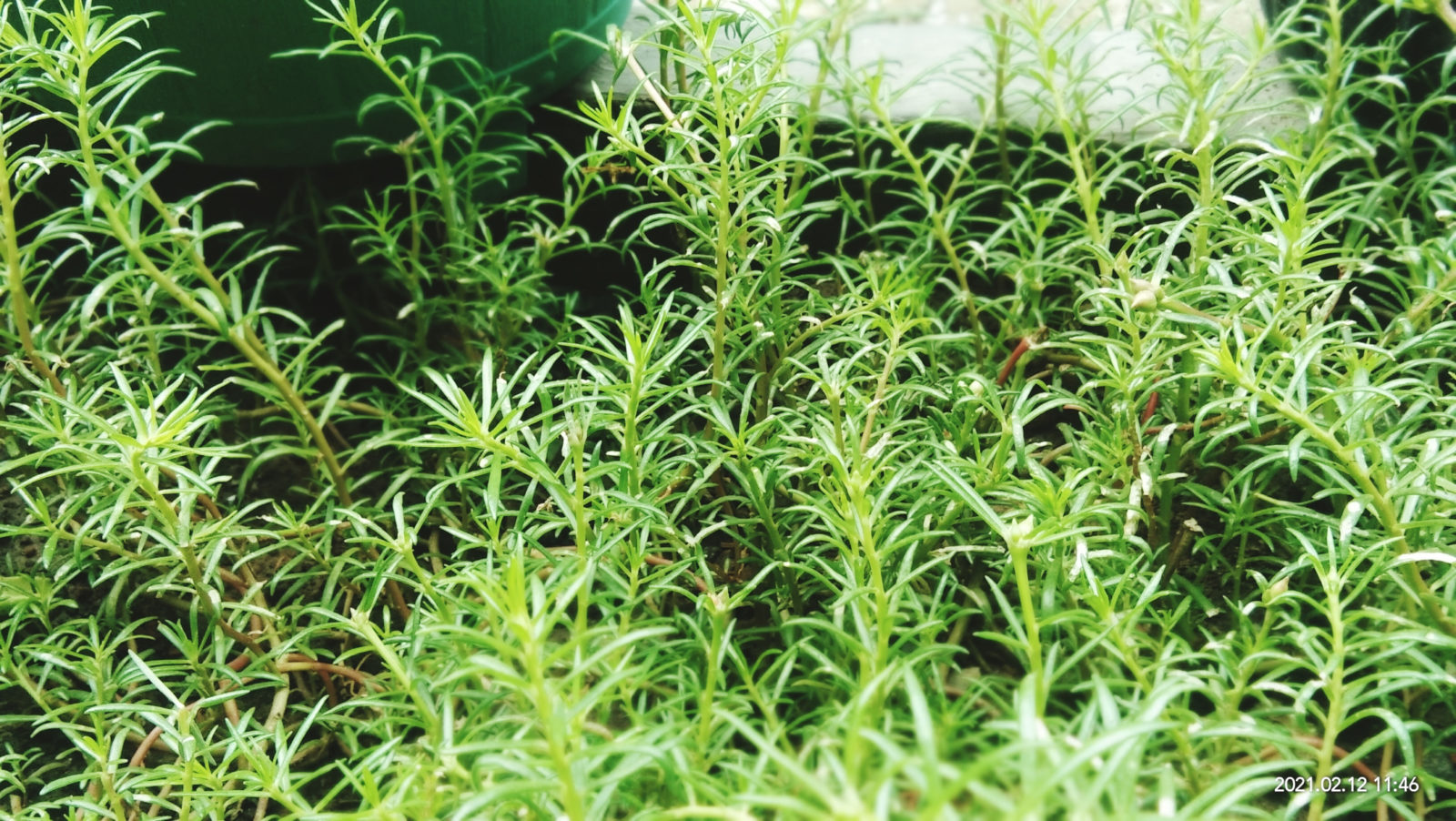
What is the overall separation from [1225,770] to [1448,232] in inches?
33.3

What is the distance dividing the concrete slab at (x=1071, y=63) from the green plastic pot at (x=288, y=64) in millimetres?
167

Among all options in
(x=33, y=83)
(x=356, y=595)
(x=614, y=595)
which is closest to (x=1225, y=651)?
(x=614, y=595)

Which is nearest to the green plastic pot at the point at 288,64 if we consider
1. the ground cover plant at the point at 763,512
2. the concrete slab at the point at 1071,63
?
the ground cover plant at the point at 763,512

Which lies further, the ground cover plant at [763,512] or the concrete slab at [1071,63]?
the concrete slab at [1071,63]

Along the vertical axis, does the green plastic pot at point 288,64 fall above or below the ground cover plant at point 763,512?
above

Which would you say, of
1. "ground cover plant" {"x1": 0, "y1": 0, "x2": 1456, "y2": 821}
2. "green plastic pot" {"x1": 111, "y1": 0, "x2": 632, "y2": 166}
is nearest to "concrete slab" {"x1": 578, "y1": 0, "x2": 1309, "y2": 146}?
"ground cover plant" {"x1": 0, "y1": 0, "x2": 1456, "y2": 821}

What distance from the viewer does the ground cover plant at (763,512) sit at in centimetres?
79

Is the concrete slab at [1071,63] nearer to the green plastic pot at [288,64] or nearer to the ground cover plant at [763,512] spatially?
the ground cover plant at [763,512]

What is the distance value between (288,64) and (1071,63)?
3.57 ft

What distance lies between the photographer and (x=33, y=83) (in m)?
1.05

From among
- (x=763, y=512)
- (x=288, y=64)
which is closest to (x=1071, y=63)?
(x=763, y=512)

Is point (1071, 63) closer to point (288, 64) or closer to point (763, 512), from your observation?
point (763, 512)

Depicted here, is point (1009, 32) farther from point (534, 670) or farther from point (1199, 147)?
point (534, 670)

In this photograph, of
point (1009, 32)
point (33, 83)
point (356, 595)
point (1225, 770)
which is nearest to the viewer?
point (1225, 770)
